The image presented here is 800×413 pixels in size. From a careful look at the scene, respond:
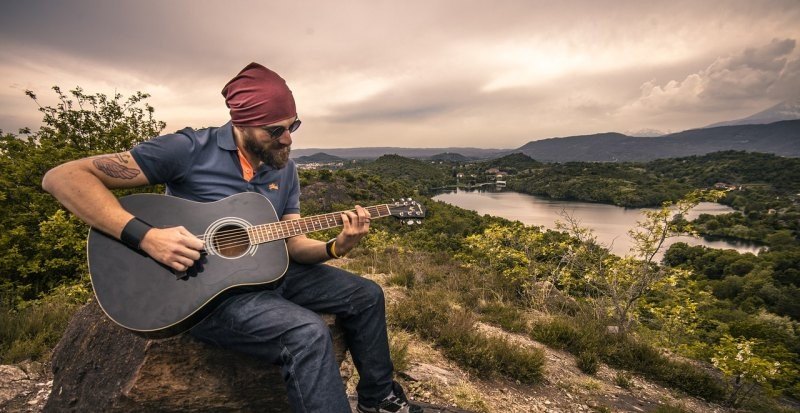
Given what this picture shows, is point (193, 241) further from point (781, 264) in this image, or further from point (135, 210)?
point (781, 264)

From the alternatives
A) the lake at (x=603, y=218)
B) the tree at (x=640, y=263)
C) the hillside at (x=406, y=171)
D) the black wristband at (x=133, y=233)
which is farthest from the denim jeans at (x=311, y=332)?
the hillside at (x=406, y=171)

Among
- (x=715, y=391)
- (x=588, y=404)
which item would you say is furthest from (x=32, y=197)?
(x=715, y=391)

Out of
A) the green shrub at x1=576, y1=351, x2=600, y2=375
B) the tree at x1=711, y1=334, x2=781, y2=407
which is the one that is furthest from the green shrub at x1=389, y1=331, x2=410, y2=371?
the tree at x1=711, y1=334, x2=781, y2=407

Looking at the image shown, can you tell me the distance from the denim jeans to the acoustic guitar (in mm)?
162

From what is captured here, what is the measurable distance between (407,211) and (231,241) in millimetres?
1610

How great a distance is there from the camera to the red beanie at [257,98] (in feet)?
8.09

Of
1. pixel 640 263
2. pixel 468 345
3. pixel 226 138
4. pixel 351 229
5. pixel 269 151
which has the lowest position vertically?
pixel 468 345

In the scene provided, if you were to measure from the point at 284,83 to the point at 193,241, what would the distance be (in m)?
1.41

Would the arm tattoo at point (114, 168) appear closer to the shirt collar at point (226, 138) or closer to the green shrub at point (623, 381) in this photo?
the shirt collar at point (226, 138)

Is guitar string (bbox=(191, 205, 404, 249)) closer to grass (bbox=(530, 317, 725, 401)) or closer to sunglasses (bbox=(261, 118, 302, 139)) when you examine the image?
sunglasses (bbox=(261, 118, 302, 139))

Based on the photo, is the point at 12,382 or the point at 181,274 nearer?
the point at 181,274

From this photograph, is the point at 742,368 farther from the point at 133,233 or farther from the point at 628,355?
the point at 133,233

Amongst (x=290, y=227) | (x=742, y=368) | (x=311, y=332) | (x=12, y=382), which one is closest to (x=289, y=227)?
(x=290, y=227)

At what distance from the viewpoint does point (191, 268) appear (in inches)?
82.0
